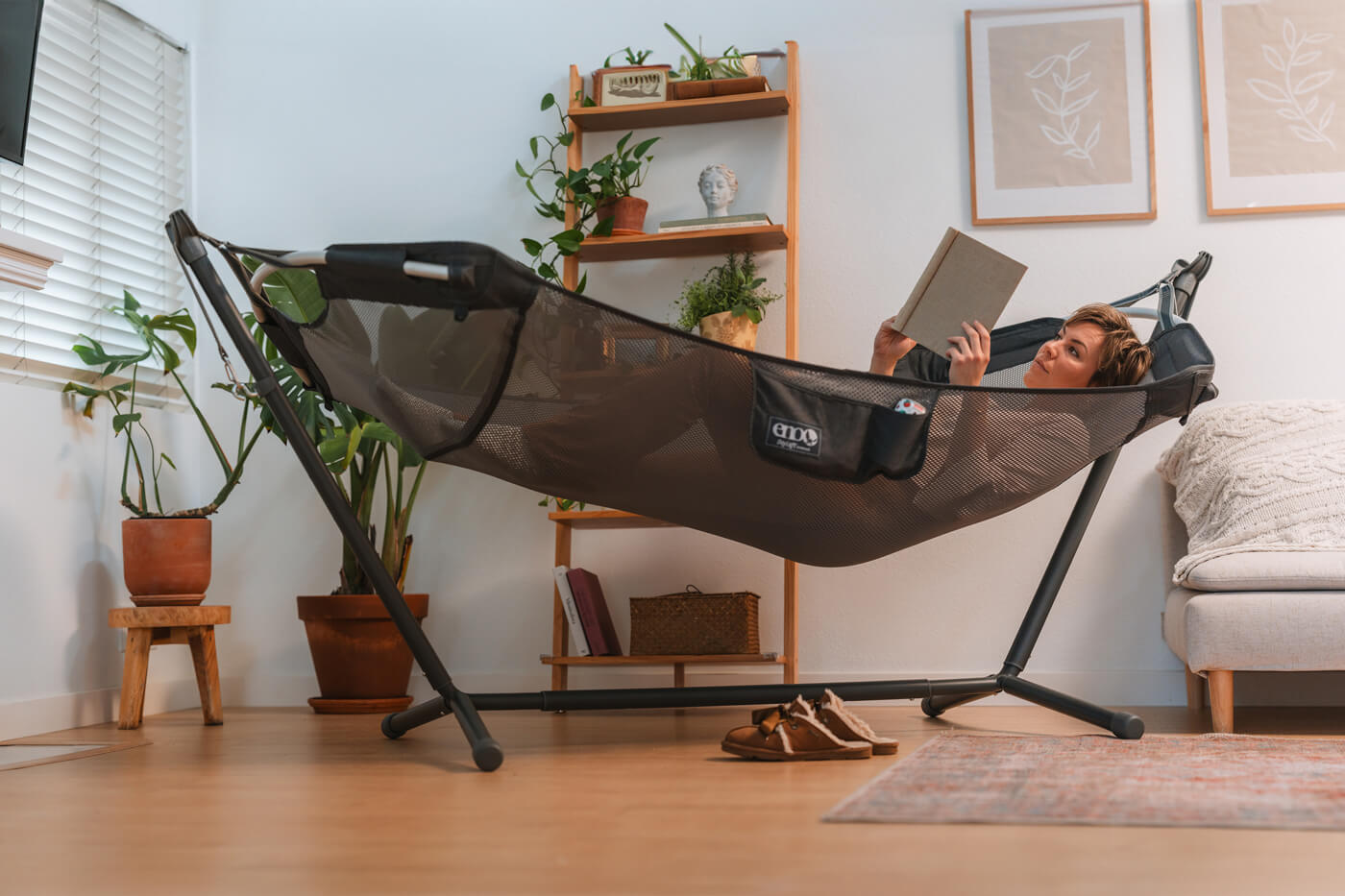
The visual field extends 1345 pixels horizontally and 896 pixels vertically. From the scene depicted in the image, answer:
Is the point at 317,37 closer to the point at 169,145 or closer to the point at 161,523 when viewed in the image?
the point at 169,145

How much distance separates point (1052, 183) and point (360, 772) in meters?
2.14

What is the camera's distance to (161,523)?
8.43ft

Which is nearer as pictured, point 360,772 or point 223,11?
point 360,772

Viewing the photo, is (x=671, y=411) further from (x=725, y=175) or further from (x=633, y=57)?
(x=633, y=57)

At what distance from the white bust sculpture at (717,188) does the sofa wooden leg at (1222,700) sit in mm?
1492

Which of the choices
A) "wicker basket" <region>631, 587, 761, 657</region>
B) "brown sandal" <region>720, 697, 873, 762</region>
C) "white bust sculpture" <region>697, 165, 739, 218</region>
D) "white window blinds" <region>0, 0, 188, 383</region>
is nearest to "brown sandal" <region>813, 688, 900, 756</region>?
"brown sandal" <region>720, 697, 873, 762</region>

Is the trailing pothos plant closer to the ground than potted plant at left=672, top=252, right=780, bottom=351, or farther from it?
closer to the ground

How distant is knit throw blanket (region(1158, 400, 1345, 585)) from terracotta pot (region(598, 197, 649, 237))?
1.37 meters

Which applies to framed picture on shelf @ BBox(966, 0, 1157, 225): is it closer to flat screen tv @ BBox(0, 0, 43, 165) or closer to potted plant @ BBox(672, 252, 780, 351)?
potted plant @ BBox(672, 252, 780, 351)

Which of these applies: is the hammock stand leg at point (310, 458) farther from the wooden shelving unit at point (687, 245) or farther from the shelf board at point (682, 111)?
the shelf board at point (682, 111)

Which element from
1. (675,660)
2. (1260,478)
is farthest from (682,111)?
(1260,478)

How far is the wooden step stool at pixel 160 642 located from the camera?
2492 mm

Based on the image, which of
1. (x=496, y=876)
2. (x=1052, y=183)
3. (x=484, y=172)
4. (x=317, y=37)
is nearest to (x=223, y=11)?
(x=317, y=37)

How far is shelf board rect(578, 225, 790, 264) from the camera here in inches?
108
